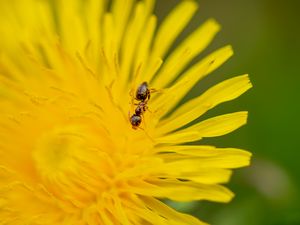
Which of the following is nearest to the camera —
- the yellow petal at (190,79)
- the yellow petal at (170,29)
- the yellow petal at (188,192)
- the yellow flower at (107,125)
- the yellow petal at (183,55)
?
the yellow petal at (188,192)

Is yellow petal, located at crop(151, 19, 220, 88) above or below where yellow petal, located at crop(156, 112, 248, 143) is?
above

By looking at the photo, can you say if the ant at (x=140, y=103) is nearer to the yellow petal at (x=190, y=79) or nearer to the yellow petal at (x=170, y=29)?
the yellow petal at (x=190, y=79)

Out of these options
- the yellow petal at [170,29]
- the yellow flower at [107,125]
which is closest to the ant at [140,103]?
the yellow flower at [107,125]

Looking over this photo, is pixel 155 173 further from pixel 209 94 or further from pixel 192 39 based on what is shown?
pixel 192 39

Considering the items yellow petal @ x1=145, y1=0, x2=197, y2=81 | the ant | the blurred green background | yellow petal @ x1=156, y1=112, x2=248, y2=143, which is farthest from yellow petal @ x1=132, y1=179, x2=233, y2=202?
the blurred green background

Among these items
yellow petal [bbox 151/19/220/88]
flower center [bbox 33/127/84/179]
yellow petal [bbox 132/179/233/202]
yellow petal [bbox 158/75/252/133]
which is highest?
yellow petal [bbox 151/19/220/88]

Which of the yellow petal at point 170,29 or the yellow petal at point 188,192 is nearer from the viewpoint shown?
the yellow petal at point 188,192

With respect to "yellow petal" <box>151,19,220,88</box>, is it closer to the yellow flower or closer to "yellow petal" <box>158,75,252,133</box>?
the yellow flower

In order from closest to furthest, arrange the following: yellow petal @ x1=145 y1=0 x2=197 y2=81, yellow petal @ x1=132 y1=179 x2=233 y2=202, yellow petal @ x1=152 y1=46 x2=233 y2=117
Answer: yellow petal @ x1=132 y1=179 x2=233 y2=202, yellow petal @ x1=152 y1=46 x2=233 y2=117, yellow petal @ x1=145 y1=0 x2=197 y2=81

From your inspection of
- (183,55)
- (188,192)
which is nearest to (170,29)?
(183,55)
